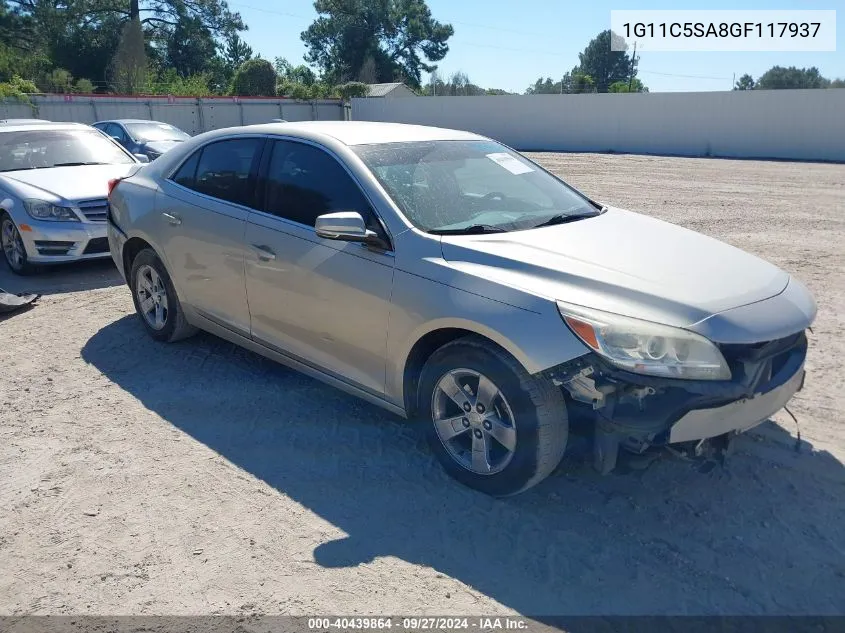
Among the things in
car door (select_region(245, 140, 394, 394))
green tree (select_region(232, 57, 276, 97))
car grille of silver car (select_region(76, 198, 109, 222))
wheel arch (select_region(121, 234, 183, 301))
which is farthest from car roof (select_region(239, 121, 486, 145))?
green tree (select_region(232, 57, 276, 97))

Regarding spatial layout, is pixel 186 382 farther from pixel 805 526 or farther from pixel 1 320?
pixel 805 526

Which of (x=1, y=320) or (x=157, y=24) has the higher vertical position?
(x=157, y=24)

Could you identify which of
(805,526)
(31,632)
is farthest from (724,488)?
(31,632)

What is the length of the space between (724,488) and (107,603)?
290 centimetres

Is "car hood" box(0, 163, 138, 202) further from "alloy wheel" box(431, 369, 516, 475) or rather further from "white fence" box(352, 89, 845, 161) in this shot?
"white fence" box(352, 89, 845, 161)

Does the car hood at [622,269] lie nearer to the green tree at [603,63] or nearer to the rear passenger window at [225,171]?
the rear passenger window at [225,171]

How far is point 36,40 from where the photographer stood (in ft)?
171

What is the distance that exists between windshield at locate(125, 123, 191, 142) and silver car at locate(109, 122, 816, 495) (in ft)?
39.7

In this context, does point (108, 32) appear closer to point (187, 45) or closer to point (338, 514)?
point (187, 45)

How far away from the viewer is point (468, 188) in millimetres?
4289

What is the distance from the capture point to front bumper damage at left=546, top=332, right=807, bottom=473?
2994 mm

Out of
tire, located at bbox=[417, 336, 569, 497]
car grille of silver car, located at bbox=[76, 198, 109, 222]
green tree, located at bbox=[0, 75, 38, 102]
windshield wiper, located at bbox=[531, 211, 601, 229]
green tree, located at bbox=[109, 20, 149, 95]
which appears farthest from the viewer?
green tree, located at bbox=[109, 20, 149, 95]

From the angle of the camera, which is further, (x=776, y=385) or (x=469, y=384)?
(x=469, y=384)

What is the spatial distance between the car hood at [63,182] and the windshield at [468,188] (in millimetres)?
4549
